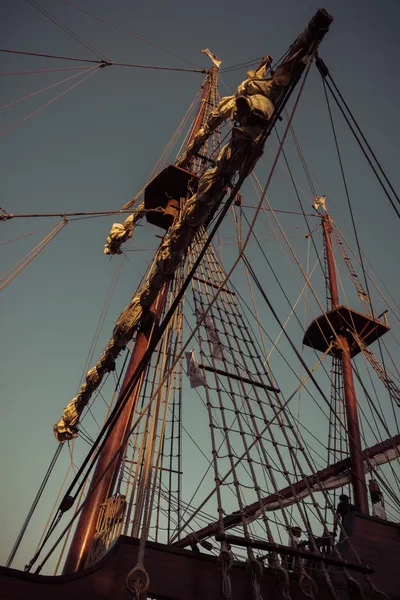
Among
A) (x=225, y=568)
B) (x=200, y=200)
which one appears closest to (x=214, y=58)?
(x=200, y=200)

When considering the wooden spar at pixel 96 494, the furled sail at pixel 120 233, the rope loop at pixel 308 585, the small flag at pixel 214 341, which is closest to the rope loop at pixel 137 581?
the rope loop at pixel 308 585

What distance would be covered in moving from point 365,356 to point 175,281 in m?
6.35

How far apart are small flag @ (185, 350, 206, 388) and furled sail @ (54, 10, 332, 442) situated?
0.99 meters

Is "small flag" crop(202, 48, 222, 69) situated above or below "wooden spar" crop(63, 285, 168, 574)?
above

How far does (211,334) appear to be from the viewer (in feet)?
19.6

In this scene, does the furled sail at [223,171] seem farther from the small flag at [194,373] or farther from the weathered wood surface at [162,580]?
the weathered wood surface at [162,580]

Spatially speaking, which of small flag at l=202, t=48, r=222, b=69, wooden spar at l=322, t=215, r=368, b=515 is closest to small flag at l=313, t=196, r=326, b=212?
wooden spar at l=322, t=215, r=368, b=515

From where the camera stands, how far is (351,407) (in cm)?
935

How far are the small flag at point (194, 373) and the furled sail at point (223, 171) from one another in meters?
0.99

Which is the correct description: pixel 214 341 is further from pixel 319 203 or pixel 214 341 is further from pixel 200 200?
pixel 319 203

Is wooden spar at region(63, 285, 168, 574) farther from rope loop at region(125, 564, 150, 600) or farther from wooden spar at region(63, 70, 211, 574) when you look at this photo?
rope loop at region(125, 564, 150, 600)

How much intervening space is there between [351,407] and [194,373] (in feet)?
18.3

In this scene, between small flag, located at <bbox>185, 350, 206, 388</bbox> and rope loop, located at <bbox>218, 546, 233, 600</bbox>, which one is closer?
rope loop, located at <bbox>218, 546, 233, 600</bbox>

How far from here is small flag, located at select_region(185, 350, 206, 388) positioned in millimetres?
5078
